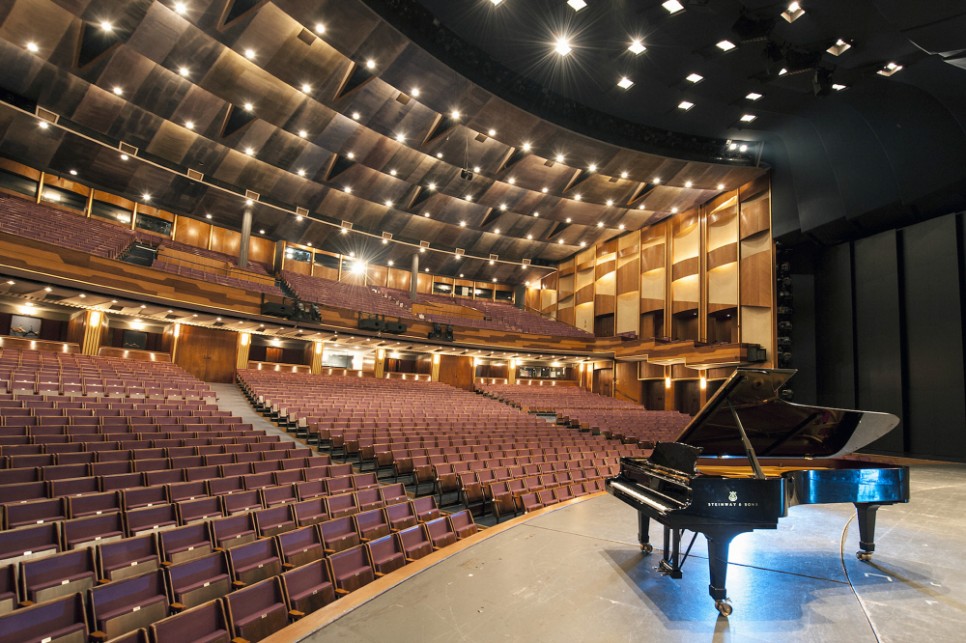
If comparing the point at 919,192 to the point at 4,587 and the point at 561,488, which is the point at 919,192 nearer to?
the point at 561,488

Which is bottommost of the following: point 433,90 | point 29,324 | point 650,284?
point 29,324

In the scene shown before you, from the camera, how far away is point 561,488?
15.7ft

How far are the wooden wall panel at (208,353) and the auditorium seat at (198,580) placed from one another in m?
11.2

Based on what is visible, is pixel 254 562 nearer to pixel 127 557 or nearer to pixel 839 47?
pixel 127 557

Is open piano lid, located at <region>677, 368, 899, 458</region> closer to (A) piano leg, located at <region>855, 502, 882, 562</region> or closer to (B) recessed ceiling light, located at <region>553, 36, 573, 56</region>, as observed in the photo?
(A) piano leg, located at <region>855, 502, 882, 562</region>

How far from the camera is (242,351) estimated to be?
12422 millimetres

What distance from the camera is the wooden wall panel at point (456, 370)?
53.5 feet

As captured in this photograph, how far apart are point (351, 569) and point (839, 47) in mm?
10234

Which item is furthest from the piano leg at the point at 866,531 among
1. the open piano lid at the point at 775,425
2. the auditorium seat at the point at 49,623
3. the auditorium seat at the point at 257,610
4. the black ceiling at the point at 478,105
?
the black ceiling at the point at 478,105

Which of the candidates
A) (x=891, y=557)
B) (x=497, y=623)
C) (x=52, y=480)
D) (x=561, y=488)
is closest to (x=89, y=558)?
(x=52, y=480)

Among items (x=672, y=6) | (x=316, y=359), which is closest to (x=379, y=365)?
(x=316, y=359)

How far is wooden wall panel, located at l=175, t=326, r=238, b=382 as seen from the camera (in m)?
11.9

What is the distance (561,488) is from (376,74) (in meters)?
8.15

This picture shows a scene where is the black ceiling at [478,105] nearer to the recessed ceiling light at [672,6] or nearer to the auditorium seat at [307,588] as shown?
the recessed ceiling light at [672,6]
